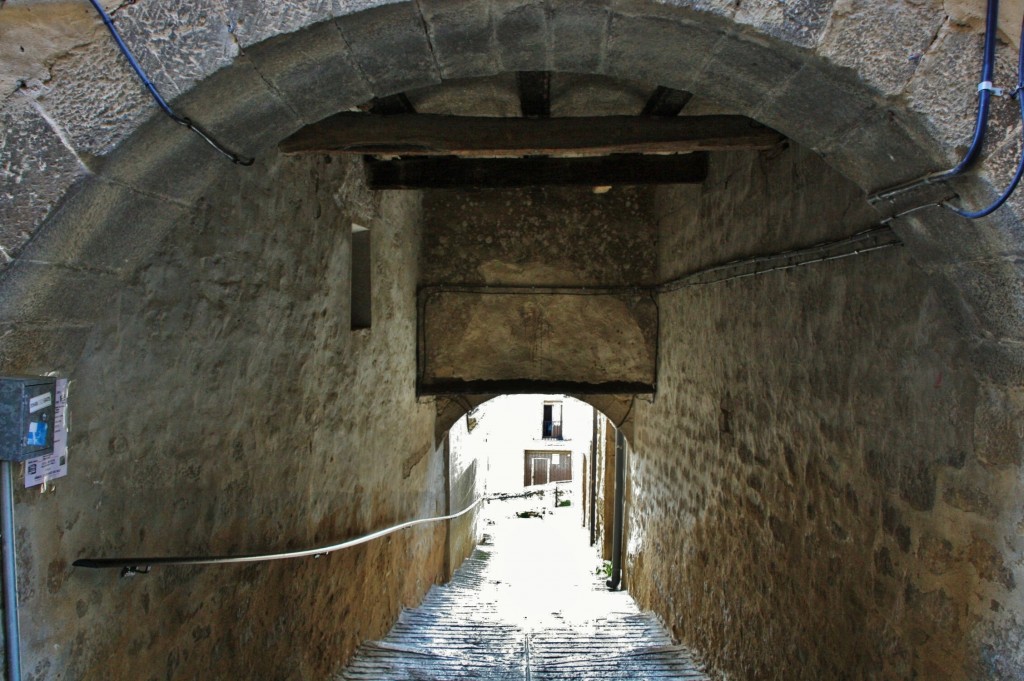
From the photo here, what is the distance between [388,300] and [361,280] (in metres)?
0.54

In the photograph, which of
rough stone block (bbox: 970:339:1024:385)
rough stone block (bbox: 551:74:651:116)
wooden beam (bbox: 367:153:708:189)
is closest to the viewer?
rough stone block (bbox: 970:339:1024:385)

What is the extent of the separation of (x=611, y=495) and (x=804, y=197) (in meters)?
6.55

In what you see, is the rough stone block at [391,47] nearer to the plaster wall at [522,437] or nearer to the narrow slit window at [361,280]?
the narrow slit window at [361,280]

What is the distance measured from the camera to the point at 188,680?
2.32 metres

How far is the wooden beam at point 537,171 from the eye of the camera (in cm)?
457

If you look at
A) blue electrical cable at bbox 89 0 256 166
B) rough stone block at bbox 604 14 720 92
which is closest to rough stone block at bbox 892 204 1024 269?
rough stone block at bbox 604 14 720 92

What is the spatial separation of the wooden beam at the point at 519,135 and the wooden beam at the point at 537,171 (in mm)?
1490

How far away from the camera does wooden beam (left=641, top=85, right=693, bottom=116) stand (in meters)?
2.65

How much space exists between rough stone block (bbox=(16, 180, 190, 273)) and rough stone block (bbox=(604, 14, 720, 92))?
1243 millimetres

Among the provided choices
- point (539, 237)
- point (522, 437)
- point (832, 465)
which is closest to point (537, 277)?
point (539, 237)

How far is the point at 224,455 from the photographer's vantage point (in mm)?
2539

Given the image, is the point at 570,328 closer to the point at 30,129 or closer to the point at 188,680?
Answer: the point at 188,680

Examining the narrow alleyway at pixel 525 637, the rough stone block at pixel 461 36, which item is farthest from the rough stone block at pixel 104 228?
the narrow alleyway at pixel 525 637

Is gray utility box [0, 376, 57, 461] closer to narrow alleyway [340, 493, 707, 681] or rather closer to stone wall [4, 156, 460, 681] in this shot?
stone wall [4, 156, 460, 681]
